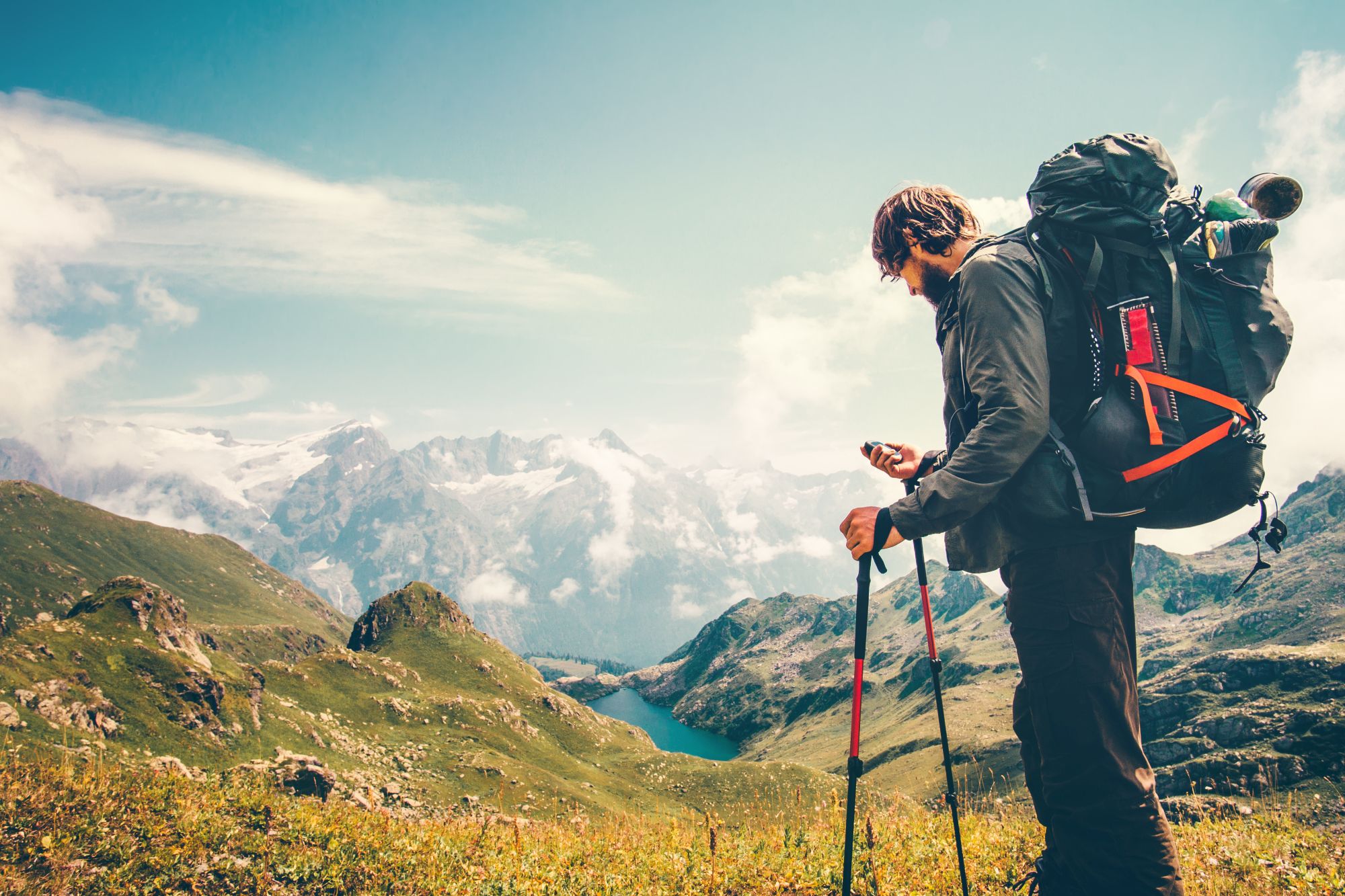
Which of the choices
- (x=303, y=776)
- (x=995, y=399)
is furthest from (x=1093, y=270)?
(x=303, y=776)

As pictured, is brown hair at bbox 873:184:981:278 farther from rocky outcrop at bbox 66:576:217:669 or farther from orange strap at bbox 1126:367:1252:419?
rocky outcrop at bbox 66:576:217:669

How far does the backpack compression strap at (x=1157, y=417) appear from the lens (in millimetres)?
3980

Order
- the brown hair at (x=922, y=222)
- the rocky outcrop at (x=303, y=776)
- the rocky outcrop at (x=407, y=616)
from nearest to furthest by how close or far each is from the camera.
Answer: the brown hair at (x=922, y=222) < the rocky outcrop at (x=303, y=776) < the rocky outcrop at (x=407, y=616)

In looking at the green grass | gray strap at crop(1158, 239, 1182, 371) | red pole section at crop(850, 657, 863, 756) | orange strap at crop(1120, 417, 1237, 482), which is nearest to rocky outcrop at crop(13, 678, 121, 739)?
the green grass

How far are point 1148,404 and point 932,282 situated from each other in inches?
74.4

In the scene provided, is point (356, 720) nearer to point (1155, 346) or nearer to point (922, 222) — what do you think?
point (922, 222)

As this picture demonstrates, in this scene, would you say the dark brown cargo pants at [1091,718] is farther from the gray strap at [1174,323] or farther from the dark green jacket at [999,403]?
the gray strap at [1174,323]

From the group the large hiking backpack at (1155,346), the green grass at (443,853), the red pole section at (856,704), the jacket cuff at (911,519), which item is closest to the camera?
the large hiking backpack at (1155,346)

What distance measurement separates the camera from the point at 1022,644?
4.36 m

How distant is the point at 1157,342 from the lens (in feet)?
A: 13.6

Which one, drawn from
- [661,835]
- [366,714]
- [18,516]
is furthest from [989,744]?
[18,516]

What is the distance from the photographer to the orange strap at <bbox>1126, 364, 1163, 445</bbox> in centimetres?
400

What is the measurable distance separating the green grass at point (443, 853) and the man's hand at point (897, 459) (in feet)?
13.8

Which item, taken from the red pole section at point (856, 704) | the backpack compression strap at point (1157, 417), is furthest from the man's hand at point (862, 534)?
the backpack compression strap at point (1157, 417)
